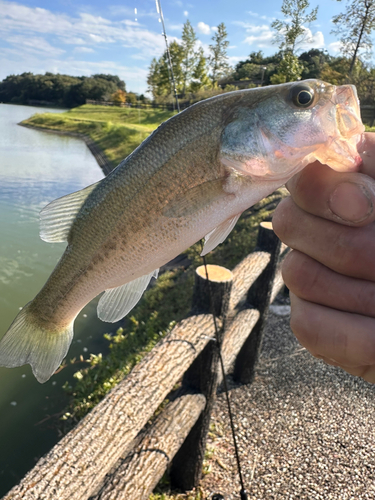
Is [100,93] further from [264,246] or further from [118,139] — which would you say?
[264,246]

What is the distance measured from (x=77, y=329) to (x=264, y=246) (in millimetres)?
4375

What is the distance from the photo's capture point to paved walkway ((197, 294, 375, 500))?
139 inches

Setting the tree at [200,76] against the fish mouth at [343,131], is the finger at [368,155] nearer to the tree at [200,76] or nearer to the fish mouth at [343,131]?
the fish mouth at [343,131]

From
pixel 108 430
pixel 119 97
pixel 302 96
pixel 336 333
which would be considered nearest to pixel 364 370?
pixel 336 333

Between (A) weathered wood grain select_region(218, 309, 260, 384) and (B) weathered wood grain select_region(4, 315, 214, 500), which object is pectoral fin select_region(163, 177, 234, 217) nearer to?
(B) weathered wood grain select_region(4, 315, 214, 500)

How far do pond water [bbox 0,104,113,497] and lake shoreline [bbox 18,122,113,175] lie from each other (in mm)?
850

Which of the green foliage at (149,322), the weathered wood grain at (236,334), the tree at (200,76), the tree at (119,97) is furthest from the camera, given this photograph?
the tree at (119,97)

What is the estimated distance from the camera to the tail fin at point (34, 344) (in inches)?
48.3

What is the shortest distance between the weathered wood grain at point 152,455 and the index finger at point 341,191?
2.27 metres

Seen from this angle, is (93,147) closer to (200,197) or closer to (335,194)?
(200,197)

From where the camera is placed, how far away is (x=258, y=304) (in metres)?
4.82

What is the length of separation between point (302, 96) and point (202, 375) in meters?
2.94

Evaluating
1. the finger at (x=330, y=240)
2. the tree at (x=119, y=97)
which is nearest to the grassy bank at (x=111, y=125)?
the tree at (x=119, y=97)

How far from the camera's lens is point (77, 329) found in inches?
283
